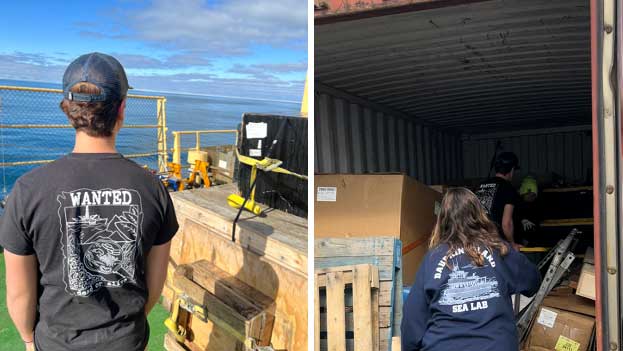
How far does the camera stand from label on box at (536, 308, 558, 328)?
394 centimetres

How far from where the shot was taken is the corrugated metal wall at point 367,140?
571 cm

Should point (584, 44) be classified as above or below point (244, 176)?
above

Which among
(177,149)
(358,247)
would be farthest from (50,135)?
(358,247)

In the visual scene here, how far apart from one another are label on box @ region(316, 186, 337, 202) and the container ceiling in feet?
3.98

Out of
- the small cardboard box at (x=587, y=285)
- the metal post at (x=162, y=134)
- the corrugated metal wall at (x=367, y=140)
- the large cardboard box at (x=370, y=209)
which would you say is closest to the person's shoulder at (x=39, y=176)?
the large cardboard box at (x=370, y=209)

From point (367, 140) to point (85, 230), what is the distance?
4.59 m

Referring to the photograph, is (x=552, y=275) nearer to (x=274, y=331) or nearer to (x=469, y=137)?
(x=274, y=331)

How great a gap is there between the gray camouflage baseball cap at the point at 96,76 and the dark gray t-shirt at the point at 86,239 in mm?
256

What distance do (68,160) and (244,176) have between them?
214 centimetres

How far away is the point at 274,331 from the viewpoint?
3.16 m

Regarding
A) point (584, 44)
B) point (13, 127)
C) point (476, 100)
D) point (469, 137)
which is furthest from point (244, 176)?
point (469, 137)

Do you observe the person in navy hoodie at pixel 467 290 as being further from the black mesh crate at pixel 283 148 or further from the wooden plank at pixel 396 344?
the black mesh crate at pixel 283 148

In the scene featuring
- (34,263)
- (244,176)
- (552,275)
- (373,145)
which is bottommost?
(552,275)

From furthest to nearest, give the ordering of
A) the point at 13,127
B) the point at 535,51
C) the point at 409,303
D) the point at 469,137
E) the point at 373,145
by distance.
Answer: the point at 469,137
the point at 13,127
the point at 373,145
the point at 535,51
the point at 409,303
